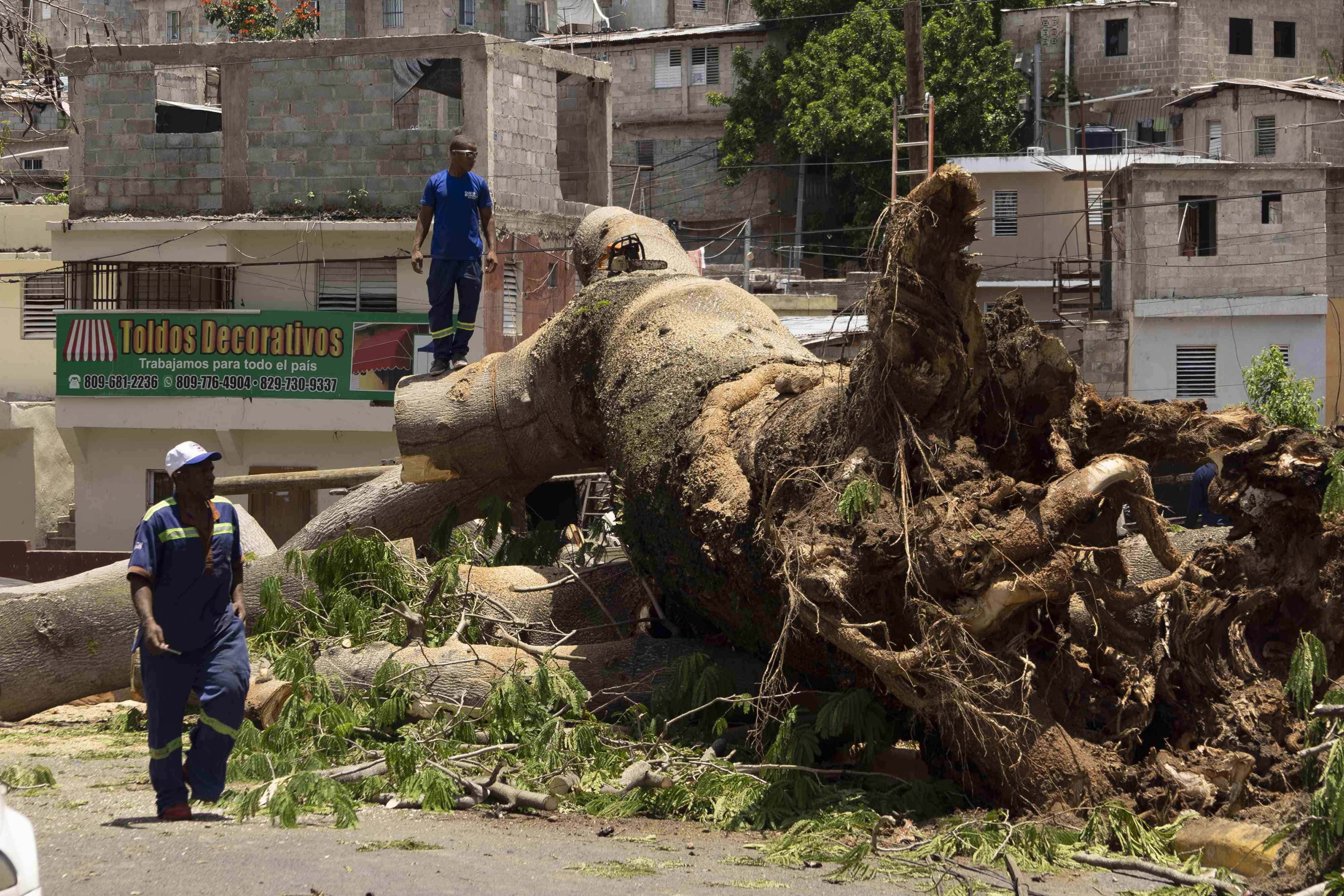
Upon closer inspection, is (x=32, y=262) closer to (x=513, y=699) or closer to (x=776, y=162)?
(x=776, y=162)

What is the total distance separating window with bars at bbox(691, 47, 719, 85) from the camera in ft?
126

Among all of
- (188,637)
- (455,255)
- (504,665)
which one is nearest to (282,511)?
(455,255)

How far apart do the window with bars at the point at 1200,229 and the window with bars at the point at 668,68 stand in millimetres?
16693

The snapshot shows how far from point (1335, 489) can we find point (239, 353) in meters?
18.9

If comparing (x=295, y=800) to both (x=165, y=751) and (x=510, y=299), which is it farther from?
(x=510, y=299)

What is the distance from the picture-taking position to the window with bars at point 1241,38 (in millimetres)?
37094

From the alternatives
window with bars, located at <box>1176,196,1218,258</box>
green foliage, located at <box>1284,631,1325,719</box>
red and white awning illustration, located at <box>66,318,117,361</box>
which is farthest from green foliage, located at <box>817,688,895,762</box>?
window with bars, located at <box>1176,196,1218,258</box>

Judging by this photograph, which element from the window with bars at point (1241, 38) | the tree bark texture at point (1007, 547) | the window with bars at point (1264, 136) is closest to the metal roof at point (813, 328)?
the tree bark texture at point (1007, 547)

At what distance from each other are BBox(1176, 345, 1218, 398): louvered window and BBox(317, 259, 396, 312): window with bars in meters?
13.5

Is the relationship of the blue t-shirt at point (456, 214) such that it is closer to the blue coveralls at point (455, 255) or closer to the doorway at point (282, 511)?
the blue coveralls at point (455, 255)

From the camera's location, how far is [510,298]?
22609 millimetres

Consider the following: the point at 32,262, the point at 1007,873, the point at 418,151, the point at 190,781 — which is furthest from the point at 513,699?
the point at 32,262

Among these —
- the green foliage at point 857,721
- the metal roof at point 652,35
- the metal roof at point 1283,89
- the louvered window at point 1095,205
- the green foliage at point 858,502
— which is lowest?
the green foliage at point 857,721

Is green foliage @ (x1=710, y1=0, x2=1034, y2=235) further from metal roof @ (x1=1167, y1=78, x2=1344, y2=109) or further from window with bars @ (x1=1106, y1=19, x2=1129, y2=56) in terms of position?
metal roof @ (x1=1167, y1=78, x2=1344, y2=109)
